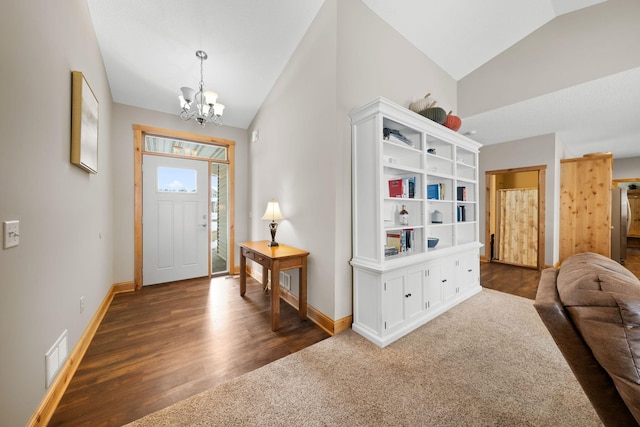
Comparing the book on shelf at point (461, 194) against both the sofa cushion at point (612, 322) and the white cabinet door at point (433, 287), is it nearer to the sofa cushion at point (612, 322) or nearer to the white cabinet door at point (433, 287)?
the white cabinet door at point (433, 287)

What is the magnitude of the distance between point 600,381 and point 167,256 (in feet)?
14.6

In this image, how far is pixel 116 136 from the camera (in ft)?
10.9

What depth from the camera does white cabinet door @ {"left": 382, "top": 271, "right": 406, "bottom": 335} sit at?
2039mm

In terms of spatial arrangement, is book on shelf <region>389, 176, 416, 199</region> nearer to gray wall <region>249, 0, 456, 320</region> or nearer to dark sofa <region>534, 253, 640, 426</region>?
gray wall <region>249, 0, 456, 320</region>

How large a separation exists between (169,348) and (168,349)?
14 millimetres

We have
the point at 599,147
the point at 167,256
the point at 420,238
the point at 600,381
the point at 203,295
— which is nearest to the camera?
the point at 600,381

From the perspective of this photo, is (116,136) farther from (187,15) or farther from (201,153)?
(187,15)

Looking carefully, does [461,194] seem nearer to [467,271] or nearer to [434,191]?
[434,191]

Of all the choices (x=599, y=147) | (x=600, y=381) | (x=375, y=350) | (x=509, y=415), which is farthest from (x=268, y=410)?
(x=599, y=147)

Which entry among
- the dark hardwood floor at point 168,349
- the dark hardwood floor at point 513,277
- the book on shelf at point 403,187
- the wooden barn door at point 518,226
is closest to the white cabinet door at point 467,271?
the dark hardwood floor at point 513,277

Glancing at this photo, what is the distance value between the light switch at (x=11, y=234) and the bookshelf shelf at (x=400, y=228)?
6.88 ft

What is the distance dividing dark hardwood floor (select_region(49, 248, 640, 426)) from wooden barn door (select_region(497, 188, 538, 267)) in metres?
1.78

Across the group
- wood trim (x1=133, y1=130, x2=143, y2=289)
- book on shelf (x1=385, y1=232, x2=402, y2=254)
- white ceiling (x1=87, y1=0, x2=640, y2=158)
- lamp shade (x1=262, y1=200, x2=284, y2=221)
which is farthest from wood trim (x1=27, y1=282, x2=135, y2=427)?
white ceiling (x1=87, y1=0, x2=640, y2=158)

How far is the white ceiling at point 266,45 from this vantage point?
228 cm
